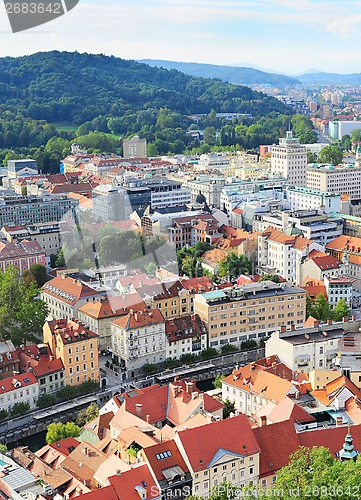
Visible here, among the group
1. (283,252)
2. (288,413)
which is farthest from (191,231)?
(288,413)

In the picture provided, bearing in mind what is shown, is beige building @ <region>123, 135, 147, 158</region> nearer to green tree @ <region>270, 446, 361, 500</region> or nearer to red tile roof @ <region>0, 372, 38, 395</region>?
red tile roof @ <region>0, 372, 38, 395</region>

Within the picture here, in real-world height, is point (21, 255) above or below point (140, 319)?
above

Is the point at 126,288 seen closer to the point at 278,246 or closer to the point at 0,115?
the point at 278,246

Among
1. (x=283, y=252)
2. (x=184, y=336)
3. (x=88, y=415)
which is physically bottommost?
(x=88, y=415)

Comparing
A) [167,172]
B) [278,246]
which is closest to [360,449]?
[278,246]

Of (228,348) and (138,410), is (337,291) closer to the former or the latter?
(228,348)

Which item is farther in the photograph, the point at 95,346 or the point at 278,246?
the point at 278,246

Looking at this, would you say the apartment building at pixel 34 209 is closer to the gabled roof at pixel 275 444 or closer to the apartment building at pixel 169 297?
the apartment building at pixel 169 297
